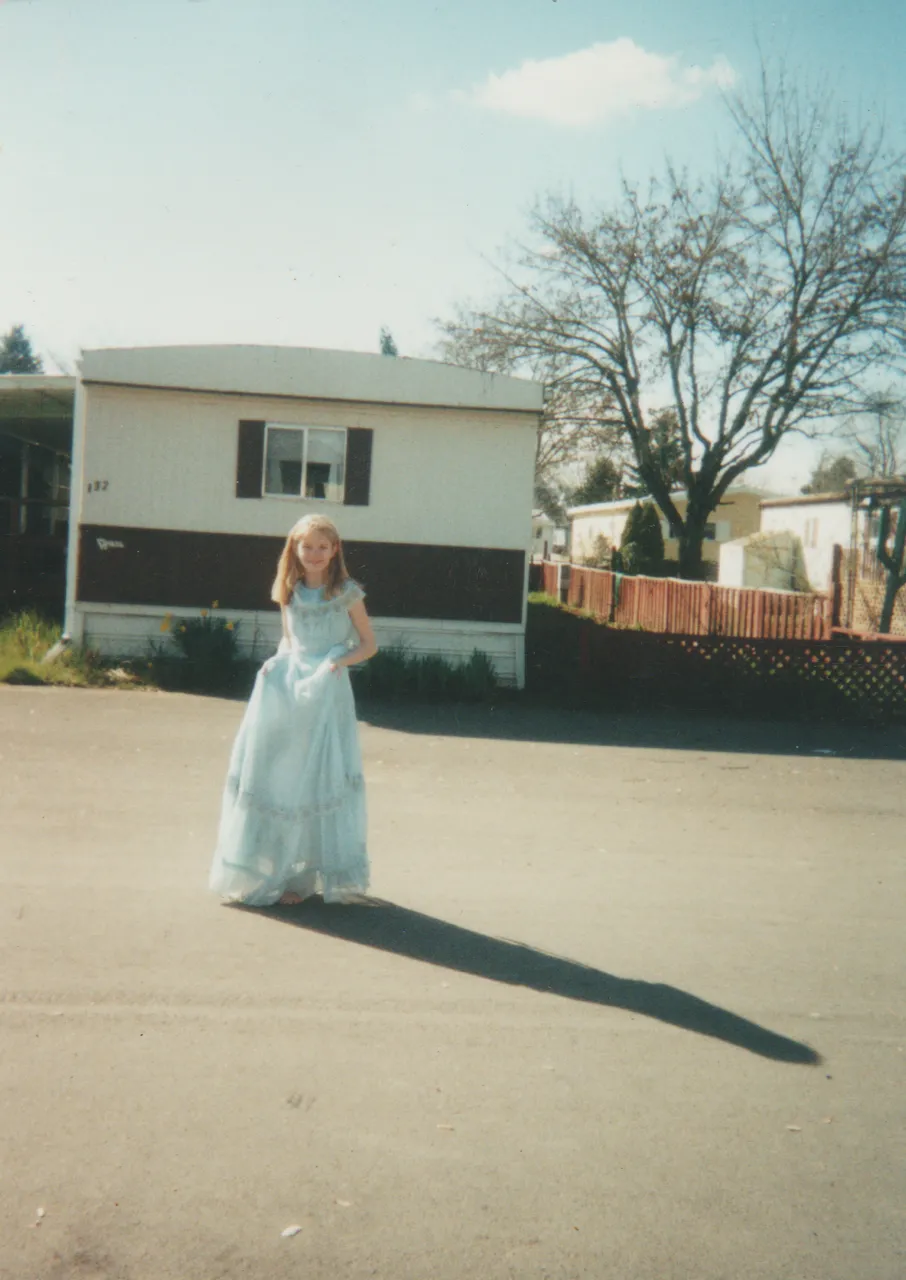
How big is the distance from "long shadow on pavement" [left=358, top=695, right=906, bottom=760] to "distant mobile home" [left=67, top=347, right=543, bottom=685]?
1990mm

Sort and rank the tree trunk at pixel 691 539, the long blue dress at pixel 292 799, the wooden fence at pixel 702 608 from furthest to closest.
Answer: the tree trunk at pixel 691 539 < the wooden fence at pixel 702 608 < the long blue dress at pixel 292 799

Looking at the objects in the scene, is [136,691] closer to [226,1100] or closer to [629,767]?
[629,767]

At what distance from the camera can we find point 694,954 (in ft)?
18.5

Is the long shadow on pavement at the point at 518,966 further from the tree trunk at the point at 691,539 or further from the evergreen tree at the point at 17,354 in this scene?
the evergreen tree at the point at 17,354

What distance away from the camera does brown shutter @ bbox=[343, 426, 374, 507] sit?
15.0 meters

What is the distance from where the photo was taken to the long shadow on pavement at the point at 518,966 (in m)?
4.70

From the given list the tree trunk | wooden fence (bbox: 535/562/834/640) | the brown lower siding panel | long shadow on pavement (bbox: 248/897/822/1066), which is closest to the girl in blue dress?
long shadow on pavement (bbox: 248/897/822/1066)

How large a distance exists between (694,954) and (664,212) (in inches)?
1071

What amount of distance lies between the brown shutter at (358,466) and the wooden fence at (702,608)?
3.99 meters

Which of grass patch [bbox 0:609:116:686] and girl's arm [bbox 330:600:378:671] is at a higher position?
girl's arm [bbox 330:600:378:671]

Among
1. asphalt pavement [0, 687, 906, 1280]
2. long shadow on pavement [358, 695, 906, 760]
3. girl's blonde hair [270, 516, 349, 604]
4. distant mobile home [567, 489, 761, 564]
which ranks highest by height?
distant mobile home [567, 489, 761, 564]

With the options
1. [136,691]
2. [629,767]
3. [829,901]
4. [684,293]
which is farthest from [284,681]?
[684,293]

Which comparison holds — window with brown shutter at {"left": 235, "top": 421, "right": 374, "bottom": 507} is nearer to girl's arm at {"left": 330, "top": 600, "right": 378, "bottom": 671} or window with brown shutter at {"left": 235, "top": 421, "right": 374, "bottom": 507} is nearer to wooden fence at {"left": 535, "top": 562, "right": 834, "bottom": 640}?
wooden fence at {"left": 535, "top": 562, "right": 834, "bottom": 640}

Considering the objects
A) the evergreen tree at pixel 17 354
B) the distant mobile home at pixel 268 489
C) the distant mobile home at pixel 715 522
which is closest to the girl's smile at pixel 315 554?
the distant mobile home at pixel 268 489
